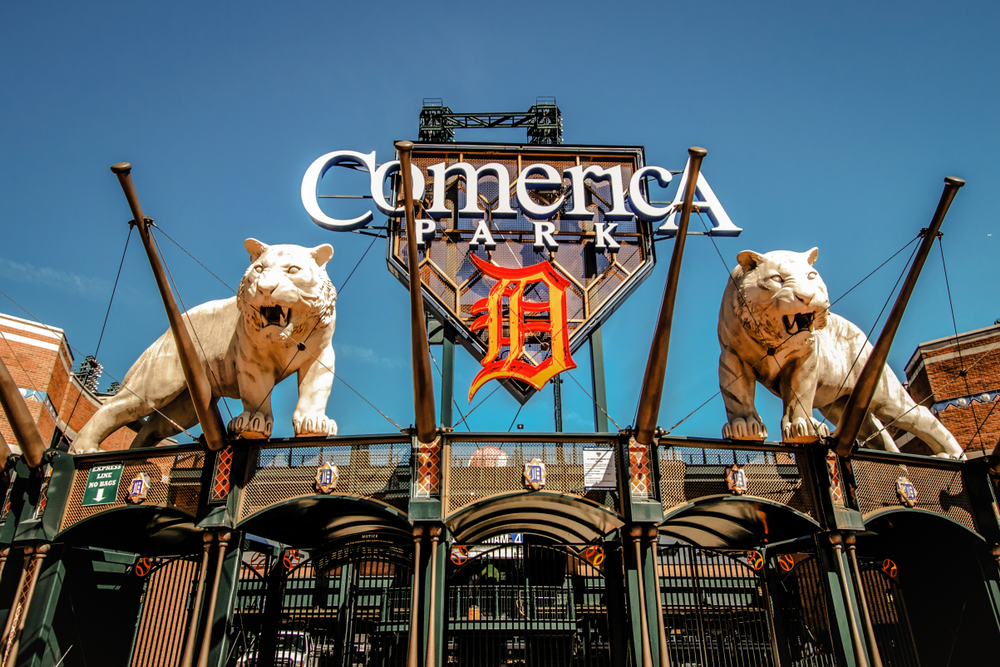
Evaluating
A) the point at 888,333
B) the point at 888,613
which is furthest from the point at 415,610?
the point at 888,613

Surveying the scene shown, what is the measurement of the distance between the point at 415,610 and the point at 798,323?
7.85m

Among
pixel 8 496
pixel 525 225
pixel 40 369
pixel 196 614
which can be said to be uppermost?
pixel 525 225

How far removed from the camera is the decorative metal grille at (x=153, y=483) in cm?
1104

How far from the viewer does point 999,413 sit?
67.1 ft

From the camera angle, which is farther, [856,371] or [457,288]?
[457,288]

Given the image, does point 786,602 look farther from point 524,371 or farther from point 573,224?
point 573,224

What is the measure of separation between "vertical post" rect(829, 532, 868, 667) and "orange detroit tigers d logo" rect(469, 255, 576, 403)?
5.48 meters

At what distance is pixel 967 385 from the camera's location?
20.9 m

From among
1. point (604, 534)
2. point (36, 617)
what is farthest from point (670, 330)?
point (36, 617)

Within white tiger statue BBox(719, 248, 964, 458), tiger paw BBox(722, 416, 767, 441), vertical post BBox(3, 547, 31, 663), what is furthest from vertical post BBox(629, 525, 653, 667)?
vertical post BBox(3, 547, 31, 663)

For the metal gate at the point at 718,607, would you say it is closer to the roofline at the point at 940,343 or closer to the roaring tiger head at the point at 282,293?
the roaring tiger head at the point at 282,293

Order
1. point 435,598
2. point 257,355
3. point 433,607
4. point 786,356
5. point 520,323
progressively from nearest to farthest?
point 433,607 → point 435,598 → point 257,355 → point 786,356 → point 520,323

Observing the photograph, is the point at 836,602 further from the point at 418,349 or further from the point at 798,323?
the point at 418,349

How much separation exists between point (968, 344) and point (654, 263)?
11.4 metres
